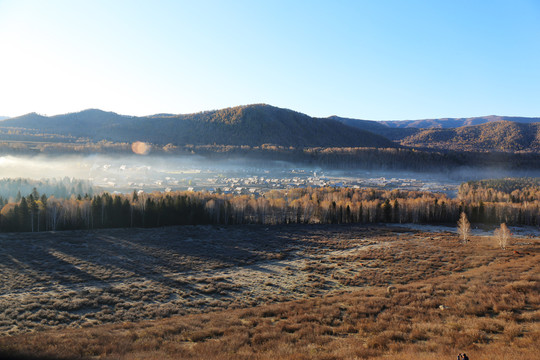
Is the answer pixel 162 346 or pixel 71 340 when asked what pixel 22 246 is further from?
pixel 162 346

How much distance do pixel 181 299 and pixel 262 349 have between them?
48.9ft

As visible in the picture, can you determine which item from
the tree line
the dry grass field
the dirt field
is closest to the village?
the tree line

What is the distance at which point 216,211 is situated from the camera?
71562mm

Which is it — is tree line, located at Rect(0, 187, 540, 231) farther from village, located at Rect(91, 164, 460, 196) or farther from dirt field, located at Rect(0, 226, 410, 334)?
village, located at Rect(91, 164, 460, 196)

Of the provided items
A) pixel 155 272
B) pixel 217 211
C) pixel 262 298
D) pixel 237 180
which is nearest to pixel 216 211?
pixel 217 211

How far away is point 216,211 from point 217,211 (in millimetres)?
223

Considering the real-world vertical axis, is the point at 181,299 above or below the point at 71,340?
below

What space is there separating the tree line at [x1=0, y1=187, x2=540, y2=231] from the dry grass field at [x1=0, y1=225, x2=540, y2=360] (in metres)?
5.54

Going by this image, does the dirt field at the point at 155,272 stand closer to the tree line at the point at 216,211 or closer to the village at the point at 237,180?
the tree line at the point at 216,211

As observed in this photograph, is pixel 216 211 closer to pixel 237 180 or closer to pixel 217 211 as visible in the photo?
pixel 217 211

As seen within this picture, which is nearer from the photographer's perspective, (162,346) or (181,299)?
(162,346)

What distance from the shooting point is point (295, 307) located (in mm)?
23547

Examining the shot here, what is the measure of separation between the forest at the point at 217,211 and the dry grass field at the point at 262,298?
562 centimetres

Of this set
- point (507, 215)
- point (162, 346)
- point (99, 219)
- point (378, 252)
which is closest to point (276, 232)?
point (378, 252)
